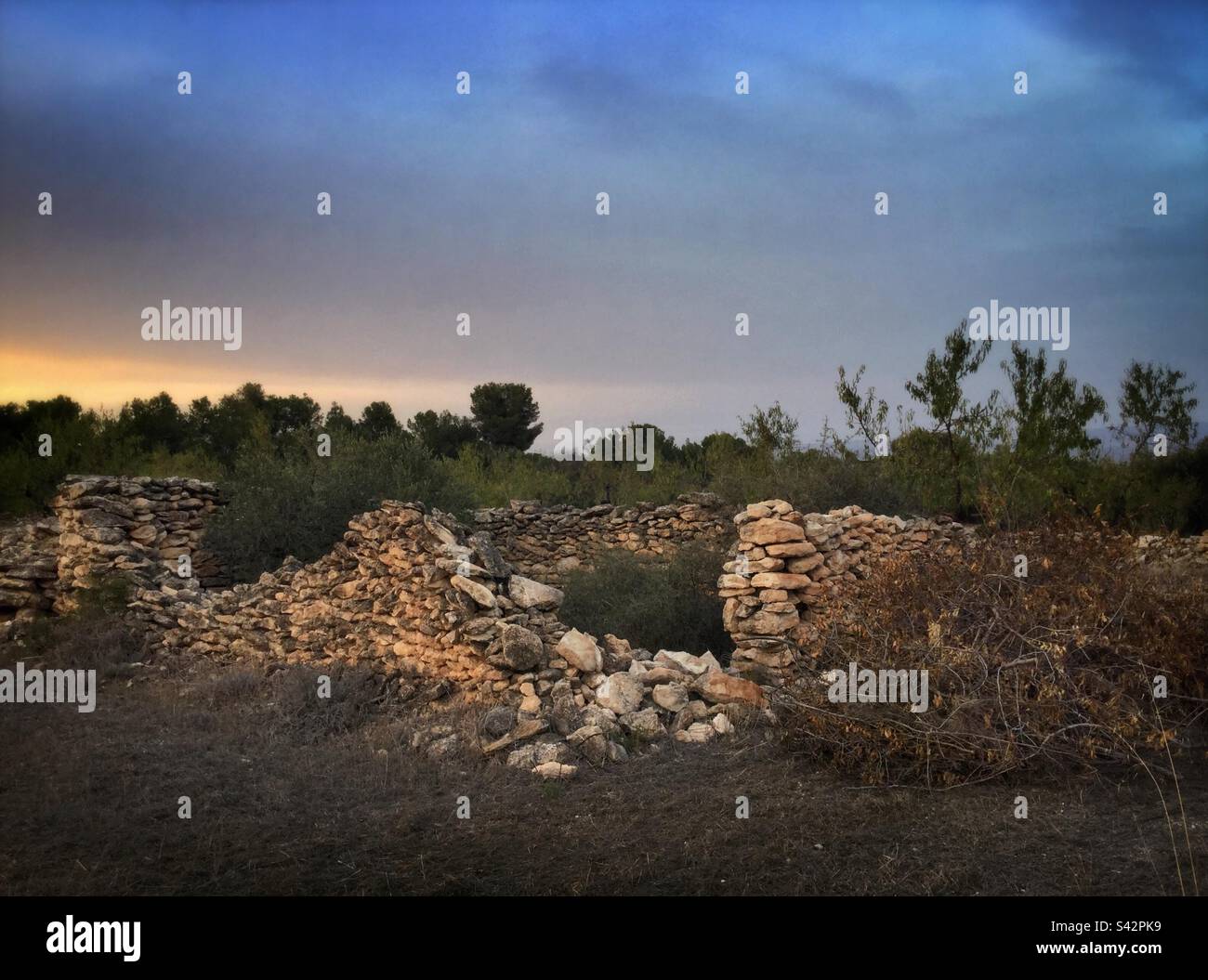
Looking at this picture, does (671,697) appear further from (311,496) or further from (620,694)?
(311,496)

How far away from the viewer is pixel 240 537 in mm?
13055

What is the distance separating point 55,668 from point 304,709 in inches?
157

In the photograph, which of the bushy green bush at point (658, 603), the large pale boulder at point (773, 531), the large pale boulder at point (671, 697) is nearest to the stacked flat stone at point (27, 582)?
the bushy green bush at point (658, 603)

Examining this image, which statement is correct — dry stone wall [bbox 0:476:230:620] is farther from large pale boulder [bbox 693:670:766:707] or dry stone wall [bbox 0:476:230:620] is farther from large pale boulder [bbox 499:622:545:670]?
large pale boulder [bbox 693:670:766:707]

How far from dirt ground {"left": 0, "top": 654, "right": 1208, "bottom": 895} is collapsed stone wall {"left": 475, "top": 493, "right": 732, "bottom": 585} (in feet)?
35.6

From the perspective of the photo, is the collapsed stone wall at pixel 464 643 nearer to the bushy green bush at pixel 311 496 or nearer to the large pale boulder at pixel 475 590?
the large pale boulder at pixel 475 590

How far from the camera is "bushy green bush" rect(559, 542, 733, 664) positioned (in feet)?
35.3

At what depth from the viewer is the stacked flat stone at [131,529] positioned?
39.2 ft

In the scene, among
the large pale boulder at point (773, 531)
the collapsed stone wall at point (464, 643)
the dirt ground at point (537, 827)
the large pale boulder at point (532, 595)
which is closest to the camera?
the dirt ground at point (537, 827)

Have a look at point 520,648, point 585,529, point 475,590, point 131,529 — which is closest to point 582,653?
point 520,648

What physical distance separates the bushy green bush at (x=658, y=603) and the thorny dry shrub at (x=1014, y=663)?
12.1ft

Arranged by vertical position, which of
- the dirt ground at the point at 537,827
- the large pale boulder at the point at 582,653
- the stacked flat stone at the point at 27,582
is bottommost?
the dirt ground at the point at 537,827

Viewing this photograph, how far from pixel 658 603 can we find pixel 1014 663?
5473mm

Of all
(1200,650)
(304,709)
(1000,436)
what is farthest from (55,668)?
(1000,436)
